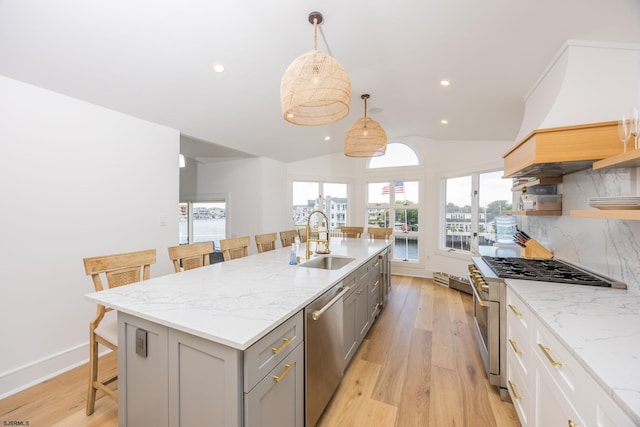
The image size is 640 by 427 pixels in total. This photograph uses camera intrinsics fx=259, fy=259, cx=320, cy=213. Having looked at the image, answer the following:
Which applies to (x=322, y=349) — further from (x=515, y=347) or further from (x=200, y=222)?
(x=200, y=222)

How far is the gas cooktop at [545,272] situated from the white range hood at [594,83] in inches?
41.6

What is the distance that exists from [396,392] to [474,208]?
142 inches

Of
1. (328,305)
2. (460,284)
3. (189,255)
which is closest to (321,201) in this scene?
(460,284)

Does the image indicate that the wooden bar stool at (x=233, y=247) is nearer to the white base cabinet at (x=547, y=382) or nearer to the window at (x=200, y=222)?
the white base cabinet at (x=547, y=382)

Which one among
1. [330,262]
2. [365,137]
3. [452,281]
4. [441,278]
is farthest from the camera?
[441,278]

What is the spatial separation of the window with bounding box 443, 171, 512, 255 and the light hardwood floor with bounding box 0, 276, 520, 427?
1.91m

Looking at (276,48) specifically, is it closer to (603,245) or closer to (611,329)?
(611,329)

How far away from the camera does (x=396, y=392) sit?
2.00 m

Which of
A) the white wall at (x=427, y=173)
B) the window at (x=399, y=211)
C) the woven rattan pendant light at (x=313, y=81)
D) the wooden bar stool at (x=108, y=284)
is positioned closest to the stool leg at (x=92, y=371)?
the wooden bar stool at (x=108, y=284)

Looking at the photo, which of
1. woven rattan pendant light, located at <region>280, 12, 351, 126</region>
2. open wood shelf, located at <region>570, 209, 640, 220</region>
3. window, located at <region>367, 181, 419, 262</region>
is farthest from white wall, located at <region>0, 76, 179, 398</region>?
window, located at <region>367, 181, 419, 262</region>

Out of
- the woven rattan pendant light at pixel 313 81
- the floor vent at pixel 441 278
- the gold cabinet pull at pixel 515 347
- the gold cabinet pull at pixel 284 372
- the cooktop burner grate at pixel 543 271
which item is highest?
the woven rattan pendant light at pixel 313 81

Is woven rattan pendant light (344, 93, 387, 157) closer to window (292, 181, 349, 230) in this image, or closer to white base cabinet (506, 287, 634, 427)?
white base cabinet (506, 287, 634, 427)

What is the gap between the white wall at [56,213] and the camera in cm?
200

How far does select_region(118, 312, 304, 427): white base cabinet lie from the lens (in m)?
1.04
